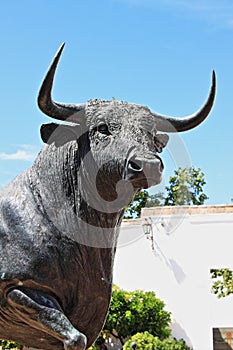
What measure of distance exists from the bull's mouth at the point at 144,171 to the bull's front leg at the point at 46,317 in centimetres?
83

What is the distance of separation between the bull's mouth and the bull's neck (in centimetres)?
40

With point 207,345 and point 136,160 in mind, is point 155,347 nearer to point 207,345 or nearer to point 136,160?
point 207,345

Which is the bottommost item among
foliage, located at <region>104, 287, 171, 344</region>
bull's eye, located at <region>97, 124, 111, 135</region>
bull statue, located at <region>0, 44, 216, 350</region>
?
bull statue, located at <region>0, 44, 216, 350</region>

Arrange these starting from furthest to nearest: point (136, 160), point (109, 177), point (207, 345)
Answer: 1. point (207, 345)
2. point (109, 177)
3. point (136, 160)

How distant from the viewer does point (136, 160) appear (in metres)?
3.92

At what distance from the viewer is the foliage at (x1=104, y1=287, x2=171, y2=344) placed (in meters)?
17.6

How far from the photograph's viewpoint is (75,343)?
12.6ft

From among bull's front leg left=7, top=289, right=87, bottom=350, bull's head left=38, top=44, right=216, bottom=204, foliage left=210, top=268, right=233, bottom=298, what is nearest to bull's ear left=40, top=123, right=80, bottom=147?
bull's head left=38, top=44, right=216, bottom=204

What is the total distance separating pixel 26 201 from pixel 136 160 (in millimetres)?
897

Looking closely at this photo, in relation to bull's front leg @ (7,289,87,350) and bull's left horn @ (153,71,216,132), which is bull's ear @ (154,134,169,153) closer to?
bull's left horn @ (153,71,216,132)

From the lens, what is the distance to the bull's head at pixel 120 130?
3.94 metres

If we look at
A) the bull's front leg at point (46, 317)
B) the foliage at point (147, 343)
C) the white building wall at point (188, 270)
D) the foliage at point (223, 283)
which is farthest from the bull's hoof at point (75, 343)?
the white building wall at point (188, 270)

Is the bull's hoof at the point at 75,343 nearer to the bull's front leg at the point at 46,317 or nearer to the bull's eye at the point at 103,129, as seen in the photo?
the bull's front leg at the point at 46,317

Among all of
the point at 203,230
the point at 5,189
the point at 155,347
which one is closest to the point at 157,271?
the point at 203,230
